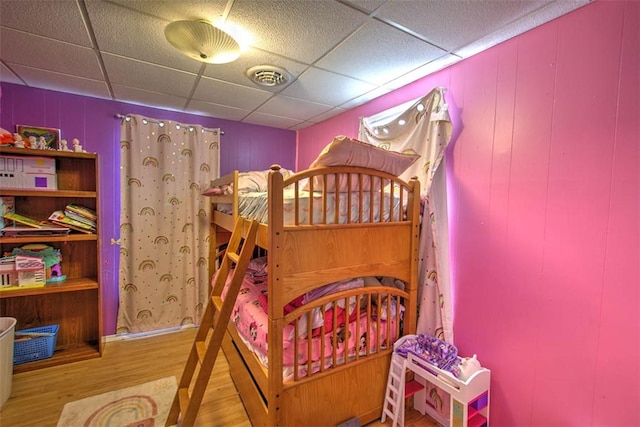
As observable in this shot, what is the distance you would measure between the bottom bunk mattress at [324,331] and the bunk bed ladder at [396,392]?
13 cm

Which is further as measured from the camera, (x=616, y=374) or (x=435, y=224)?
(x=435, y=224)

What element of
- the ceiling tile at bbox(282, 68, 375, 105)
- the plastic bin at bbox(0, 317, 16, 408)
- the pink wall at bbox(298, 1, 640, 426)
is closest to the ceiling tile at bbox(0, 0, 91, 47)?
the ceiling tile at bbox(282, 68, 375, 105)

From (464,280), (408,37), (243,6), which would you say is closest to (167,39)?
(243,6)

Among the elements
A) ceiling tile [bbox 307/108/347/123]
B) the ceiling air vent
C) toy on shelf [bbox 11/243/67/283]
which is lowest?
toy on shelf [bbox 11/243/67/283]

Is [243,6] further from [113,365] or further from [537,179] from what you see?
[113,365]

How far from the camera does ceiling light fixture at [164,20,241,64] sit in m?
1.42

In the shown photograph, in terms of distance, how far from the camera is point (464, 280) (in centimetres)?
179

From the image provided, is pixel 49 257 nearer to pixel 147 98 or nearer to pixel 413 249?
pixel 147 98

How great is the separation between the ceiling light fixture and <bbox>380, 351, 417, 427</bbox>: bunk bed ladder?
2.06m

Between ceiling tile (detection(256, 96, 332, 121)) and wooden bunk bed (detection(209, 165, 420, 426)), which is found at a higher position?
ceiling tile (detection(256, 96, 332, 121))

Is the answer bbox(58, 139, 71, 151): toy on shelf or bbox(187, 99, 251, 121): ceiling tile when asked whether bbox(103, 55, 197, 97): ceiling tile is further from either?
bbox(58, 139, 71, 151): toy on shelf

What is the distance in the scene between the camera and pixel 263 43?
1.61 metres

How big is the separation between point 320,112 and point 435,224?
5.47 ft

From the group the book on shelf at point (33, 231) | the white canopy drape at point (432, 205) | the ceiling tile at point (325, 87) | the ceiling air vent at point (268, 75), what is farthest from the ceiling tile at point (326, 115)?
the book on shelf at point (33, 231)
